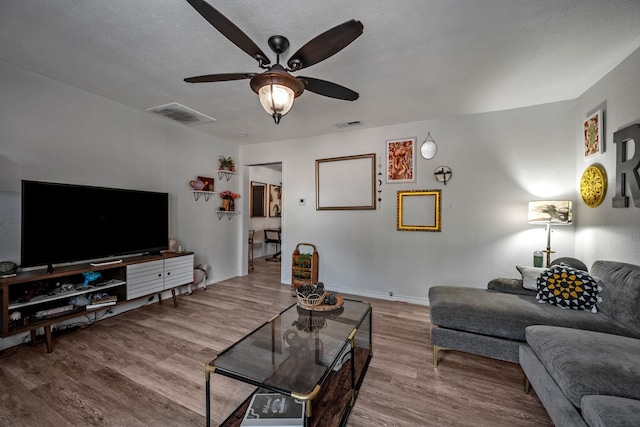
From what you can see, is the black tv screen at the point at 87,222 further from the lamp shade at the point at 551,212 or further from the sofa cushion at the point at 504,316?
the lamp shade at the point at 551,212

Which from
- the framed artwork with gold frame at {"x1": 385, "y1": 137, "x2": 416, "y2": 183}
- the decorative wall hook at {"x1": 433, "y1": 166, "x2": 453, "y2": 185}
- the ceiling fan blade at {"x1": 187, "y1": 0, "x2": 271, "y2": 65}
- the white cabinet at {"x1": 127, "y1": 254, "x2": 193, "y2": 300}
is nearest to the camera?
the ceiling fan blade at {"x1": 187, "y1": 0, "x2": 271, "y2": 65}

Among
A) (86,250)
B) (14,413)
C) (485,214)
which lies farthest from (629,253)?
(86,250)

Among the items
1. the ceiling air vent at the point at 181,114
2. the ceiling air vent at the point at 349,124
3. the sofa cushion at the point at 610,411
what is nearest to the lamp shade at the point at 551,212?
the sofa cushion at the point at 610,411

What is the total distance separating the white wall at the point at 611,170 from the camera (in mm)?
2012

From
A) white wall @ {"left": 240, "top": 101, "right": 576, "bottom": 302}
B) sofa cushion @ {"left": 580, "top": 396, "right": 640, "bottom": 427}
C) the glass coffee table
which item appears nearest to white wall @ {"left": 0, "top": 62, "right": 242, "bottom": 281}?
white wall @ {"left": 240, "top": 101, "right": 576, "bottom": 302}

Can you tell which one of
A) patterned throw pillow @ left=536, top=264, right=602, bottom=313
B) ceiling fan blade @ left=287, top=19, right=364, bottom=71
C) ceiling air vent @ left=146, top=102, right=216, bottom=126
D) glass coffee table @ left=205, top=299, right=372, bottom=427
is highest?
ceiling air vent @ left=146, top=102, right=216, bottom=126

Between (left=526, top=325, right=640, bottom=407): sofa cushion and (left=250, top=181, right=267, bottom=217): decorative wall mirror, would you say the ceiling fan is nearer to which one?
(left=526, top=325, right=640, bottom=407): sofa cushion

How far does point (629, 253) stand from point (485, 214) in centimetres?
124

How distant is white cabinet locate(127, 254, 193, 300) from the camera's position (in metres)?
2.77

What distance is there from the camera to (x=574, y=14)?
1.60 meters

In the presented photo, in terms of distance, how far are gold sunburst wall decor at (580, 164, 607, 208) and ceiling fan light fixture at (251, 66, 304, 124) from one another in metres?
2.89

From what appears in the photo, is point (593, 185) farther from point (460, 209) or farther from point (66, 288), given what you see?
point (66, 288)

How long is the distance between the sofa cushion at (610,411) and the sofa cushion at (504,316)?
0.74m

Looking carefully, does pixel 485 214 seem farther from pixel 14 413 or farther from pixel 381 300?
pixel 14 413
